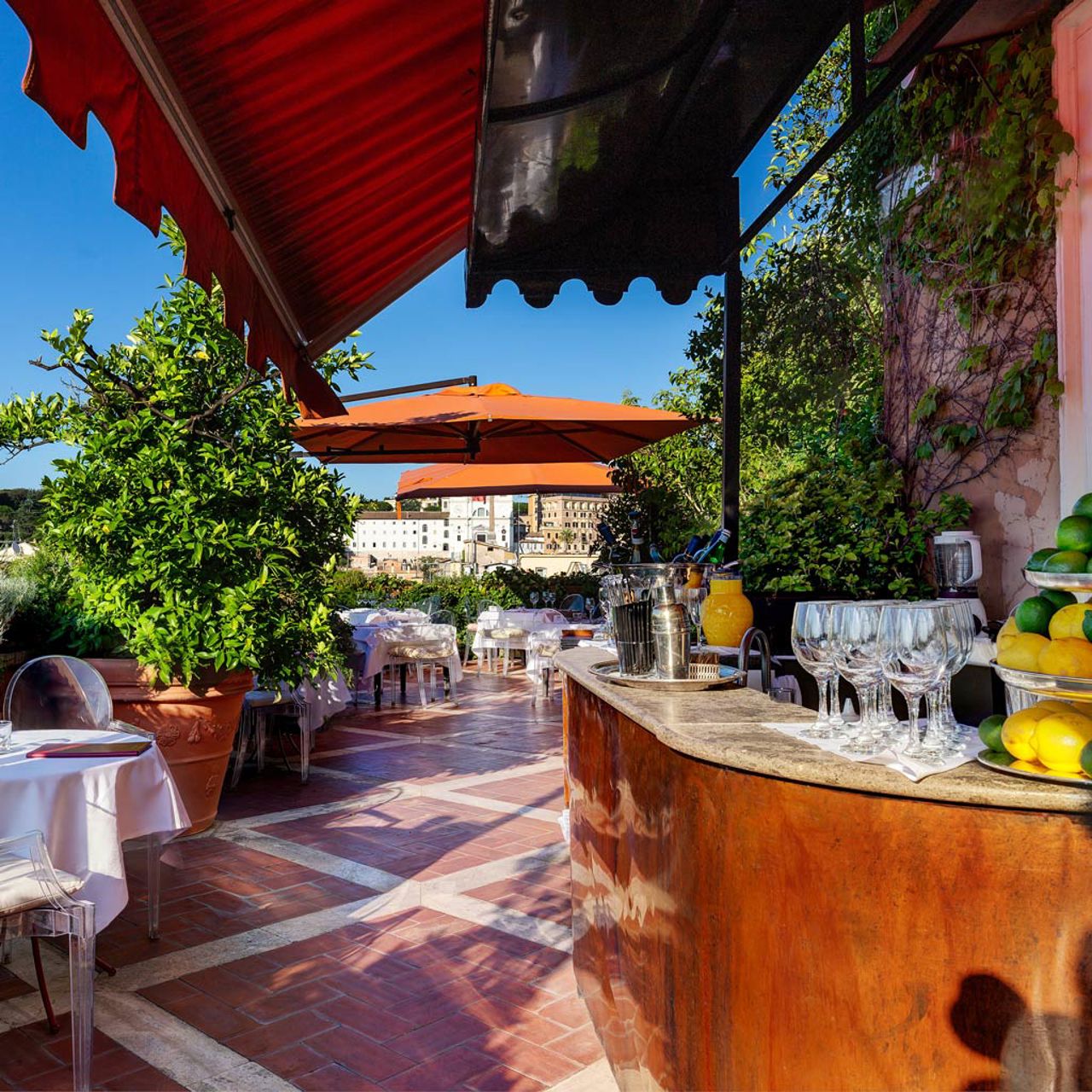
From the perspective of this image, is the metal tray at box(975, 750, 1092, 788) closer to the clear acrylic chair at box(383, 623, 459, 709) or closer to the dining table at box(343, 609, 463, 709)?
the dining table at box(343, 609, 463, 709)

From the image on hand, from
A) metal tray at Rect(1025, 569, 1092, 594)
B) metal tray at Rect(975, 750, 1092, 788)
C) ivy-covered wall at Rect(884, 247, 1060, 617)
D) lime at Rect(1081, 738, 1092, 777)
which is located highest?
ivy-covered wall at Rect(884, 247, 1060, 617)

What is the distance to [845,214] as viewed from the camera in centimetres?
742

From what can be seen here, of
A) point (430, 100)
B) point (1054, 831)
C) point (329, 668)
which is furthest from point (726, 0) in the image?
point (329, 668)

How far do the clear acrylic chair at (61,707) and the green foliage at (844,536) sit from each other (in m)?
3.27

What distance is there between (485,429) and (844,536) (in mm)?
5107

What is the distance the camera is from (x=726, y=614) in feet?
10.5

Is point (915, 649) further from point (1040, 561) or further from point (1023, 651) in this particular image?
point (1040, 561)

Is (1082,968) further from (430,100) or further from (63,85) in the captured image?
(430,100)

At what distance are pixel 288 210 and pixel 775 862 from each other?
2907 millimetres

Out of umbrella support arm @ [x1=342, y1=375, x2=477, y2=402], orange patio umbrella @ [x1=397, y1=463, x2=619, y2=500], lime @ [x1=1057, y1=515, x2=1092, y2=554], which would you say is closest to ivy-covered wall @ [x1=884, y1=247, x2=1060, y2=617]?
umbrella support arm @ [x1=342, y1=375, x2=477, y2=402]

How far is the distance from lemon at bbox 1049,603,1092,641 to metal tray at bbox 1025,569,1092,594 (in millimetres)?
40

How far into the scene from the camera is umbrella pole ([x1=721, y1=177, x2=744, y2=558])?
4.70 meters

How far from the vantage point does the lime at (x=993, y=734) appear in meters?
1.61

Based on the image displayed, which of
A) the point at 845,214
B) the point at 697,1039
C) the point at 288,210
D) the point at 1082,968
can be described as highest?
the point at 845,214
